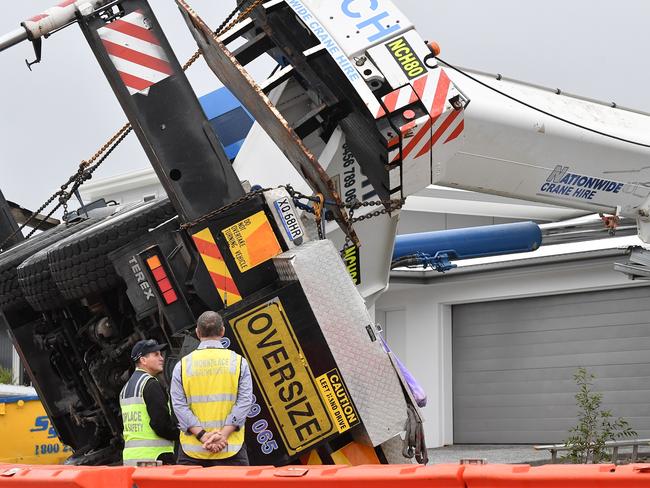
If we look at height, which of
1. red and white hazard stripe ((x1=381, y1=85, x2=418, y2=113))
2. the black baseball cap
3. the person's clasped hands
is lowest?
the person's clasped hands

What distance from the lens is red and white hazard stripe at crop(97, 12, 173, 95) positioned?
627 centimetres

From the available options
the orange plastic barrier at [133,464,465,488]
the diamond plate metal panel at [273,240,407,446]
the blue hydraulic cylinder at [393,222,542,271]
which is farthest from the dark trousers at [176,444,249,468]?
the blue hydraulic cylinder at [393,222,542,271]

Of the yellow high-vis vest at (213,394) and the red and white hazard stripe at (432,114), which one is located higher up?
the red and white hazard stripe at (432,114)

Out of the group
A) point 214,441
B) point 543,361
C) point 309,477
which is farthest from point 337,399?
point 543,361

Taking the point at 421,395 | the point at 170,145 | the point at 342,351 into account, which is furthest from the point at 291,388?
the point at 170,145

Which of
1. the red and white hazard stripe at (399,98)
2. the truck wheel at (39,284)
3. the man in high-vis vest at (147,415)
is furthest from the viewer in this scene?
the truck wheel at (39,284)

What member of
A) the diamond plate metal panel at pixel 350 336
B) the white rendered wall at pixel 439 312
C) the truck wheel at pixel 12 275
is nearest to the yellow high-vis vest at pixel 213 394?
the diamond plate metal panel at pixel 350 336

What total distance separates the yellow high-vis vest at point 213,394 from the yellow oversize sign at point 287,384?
46 centimetres

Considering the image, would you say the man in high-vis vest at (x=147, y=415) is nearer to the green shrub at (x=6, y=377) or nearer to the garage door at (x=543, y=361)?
the garage door at (x=543, y=361)

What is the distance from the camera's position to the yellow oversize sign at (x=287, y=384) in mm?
5875

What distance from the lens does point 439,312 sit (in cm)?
1711

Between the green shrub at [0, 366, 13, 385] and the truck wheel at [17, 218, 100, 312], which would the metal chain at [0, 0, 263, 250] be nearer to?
the truck wheel at [17, 218, 100, 312]

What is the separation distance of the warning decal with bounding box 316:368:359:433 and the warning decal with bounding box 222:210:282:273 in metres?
0.72

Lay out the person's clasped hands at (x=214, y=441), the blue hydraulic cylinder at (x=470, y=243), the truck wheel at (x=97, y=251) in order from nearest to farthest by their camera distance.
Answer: the person's clasped hands at (x=214, y=441) → the truck wheel at (x=97, y=251) → the blue hydraulic cylinder at (x=470, y=243)
